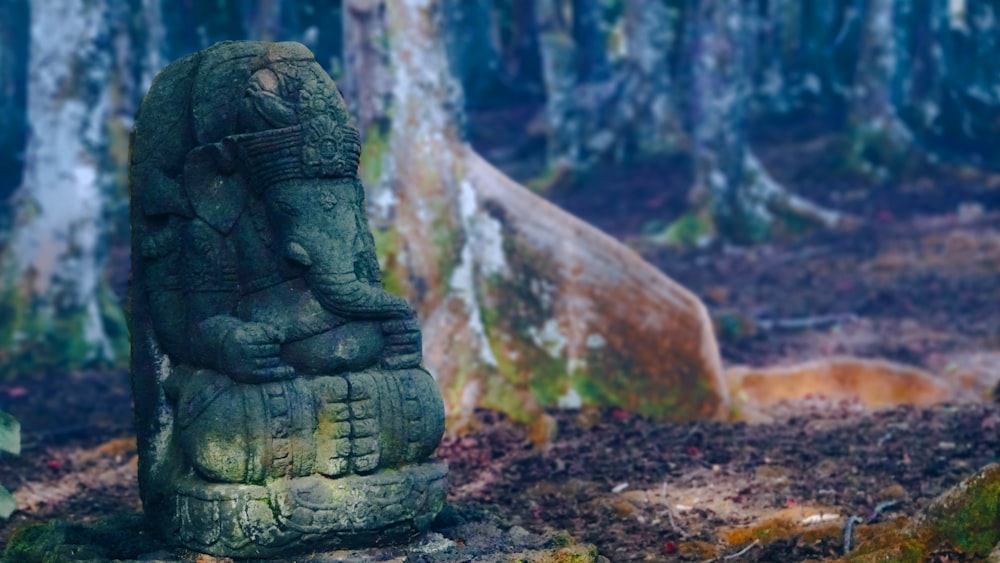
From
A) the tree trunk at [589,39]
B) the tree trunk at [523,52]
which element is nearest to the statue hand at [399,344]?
the tree trunk at [589,39]

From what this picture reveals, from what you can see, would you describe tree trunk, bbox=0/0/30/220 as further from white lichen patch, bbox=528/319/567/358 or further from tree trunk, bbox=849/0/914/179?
tree trunk, bbox=849/0/914/179

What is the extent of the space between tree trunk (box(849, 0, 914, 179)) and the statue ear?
16.8m

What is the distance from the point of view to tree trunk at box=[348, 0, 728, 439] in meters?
10.3

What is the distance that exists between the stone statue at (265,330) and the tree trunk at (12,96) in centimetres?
1463

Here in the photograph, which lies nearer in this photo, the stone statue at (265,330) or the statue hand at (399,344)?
the stone statue at (265,330)

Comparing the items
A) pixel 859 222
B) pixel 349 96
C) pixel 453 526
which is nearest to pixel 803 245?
pixel 859 222

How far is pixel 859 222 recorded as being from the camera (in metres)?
19.3

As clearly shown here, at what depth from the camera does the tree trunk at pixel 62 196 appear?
1310 centimetres

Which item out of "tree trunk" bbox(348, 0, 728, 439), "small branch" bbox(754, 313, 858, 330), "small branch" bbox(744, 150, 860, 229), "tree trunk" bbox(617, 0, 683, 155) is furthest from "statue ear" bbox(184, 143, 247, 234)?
"tree trunk" bbox(617, 0, 683, 155)

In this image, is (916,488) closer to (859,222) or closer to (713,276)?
(713,276)

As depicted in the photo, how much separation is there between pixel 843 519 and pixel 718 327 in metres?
6.79

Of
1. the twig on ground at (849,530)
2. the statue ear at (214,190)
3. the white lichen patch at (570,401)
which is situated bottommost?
the twig on ground at (849,530)

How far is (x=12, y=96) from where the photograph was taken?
798 inches

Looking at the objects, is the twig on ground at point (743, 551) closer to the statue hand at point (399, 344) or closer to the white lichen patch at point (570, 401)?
the statue hand at point (399, 344)
